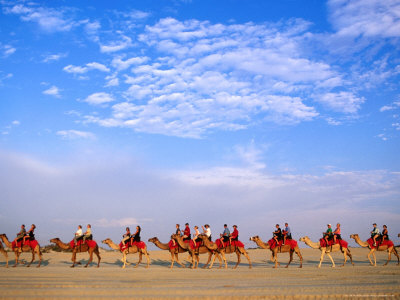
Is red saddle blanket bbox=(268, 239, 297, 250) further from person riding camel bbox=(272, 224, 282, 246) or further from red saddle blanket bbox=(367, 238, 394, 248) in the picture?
red saddle blanket bbox=(367, 238, 394, 248)

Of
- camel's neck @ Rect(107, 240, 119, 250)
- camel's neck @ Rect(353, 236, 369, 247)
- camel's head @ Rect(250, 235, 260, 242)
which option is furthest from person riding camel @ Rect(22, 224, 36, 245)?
camel's neck @ Rect(353, 236, 369, 247)

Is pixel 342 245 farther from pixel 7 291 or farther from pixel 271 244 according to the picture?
pixel 7 291

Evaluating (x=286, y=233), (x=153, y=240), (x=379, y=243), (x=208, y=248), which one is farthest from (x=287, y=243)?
(x=153, y=240)

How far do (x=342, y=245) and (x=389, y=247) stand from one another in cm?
275

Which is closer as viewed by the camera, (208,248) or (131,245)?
(208,248)

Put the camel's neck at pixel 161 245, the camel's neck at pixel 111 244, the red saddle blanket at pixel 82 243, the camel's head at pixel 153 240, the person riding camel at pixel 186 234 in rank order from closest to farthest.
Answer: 1. the red saddle blanket at pixel 82 243
2. the person riding camel at pixel 186 234
3. the camel's head at pixel 153 240
4. the camel's neck at pixel 161 245
5. the camel's neck at pixel 111 244

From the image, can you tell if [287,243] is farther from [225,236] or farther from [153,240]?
[153,240]

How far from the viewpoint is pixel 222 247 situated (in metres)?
23.4

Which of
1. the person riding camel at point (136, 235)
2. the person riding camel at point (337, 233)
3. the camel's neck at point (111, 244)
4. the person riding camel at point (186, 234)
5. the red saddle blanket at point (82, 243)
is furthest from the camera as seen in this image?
the camel's neck at point (111, 244)

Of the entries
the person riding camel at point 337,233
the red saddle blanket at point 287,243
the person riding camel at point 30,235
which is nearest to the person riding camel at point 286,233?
the red saddle blanket at point 287,243

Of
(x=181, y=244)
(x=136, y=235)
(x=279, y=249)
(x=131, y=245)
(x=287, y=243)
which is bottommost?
(x=279, y=249)

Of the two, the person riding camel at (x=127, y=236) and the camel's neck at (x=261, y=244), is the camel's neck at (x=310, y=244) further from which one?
the person riding camel at (x=127, y=236)

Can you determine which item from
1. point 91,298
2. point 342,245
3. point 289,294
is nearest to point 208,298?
point 289,294

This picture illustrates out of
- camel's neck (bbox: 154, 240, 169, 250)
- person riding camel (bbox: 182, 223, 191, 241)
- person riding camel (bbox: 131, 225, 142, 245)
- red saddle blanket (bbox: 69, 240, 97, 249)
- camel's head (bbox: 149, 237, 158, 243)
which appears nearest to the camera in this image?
red saddle blanket (bbox: 69, 240, 97, 249)
